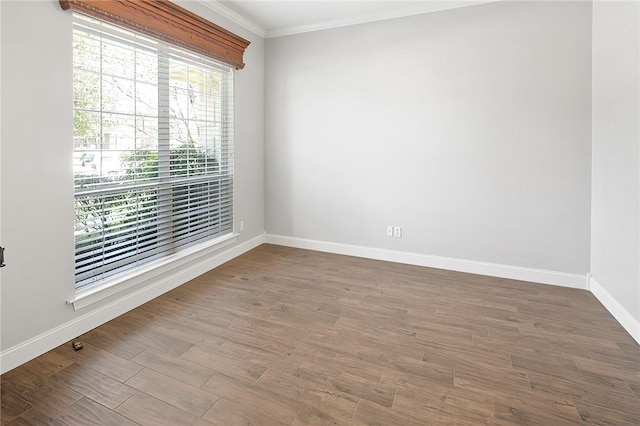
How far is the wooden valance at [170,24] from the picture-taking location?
248 cm

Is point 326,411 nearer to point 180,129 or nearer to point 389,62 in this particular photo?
point 180,129

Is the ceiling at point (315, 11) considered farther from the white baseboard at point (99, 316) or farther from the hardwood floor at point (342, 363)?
the hardwood floor at point (342, 363)

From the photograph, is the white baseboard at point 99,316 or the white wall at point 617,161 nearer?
the white baseboard at point 99,316

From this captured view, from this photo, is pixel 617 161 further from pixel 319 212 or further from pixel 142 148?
pixel 142 148

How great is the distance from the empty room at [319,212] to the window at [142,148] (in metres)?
0.02

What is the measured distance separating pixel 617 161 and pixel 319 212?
117 inches

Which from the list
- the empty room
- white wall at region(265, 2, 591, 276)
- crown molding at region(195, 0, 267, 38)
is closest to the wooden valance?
the empty room

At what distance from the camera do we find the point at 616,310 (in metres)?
2.78

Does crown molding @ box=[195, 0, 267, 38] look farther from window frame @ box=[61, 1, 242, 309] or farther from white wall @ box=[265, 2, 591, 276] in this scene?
window frame @ box=[61, 1, 242, 309]

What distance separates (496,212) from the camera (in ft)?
12.1

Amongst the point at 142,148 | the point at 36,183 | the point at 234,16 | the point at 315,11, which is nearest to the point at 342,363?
the point at 36,183

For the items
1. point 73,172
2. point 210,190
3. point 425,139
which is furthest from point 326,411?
point 425,139

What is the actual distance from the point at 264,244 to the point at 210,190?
1.28m

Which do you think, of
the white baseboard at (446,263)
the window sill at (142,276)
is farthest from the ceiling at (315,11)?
the white baseboard at (446,263)
